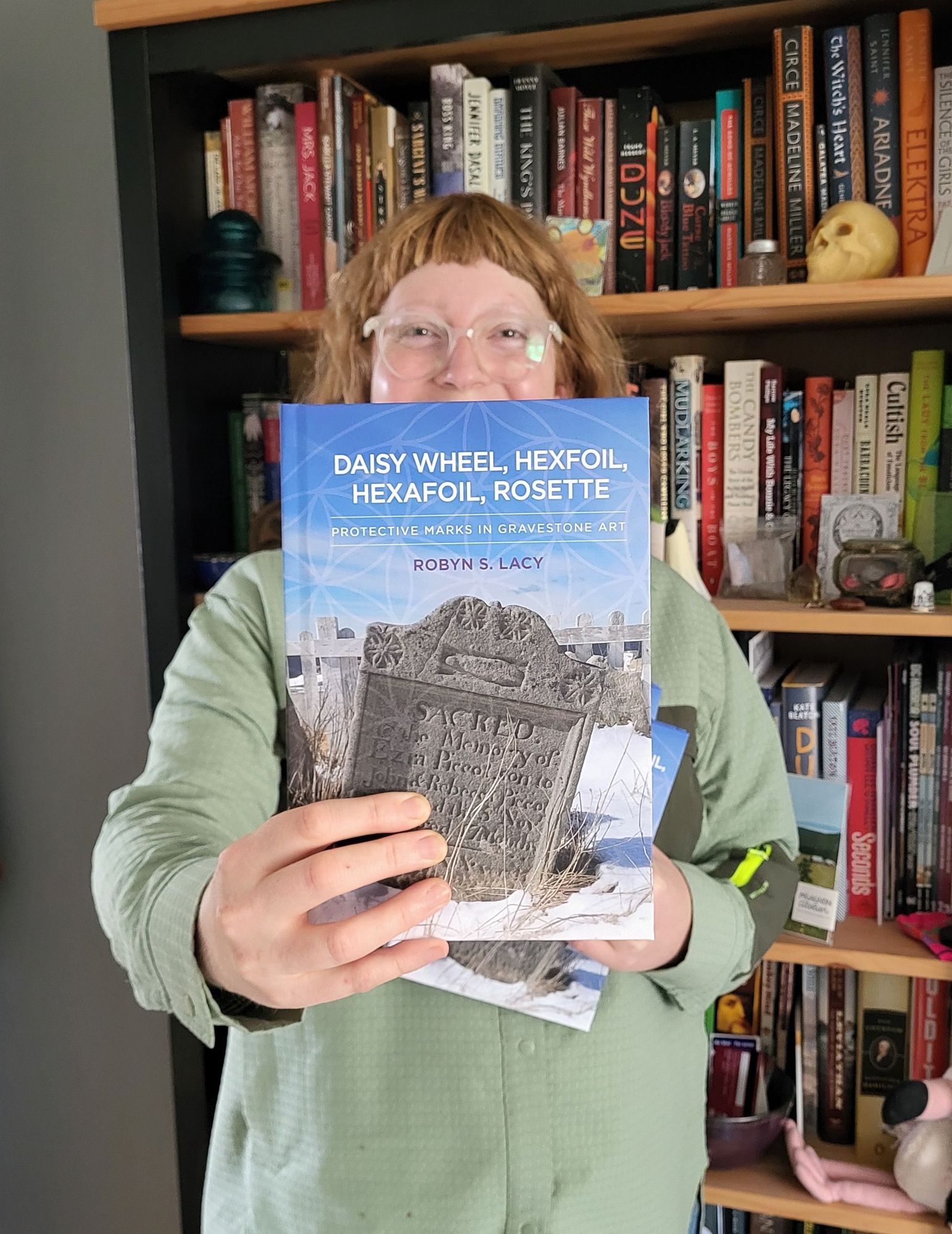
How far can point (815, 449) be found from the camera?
1.19m

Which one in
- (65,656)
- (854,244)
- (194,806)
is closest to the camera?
(194,806)

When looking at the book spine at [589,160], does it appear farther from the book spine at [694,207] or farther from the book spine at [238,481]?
the book spine at [238,481]

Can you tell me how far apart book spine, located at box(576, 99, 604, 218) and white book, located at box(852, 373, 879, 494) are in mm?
371

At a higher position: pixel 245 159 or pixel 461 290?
pixel 245 159

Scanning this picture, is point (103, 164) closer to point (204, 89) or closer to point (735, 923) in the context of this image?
point (204, 89)

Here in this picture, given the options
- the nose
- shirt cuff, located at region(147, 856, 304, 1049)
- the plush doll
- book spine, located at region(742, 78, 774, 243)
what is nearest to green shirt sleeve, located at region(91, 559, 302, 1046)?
shirt cuff, located at region(147, 856, 304, 1049)

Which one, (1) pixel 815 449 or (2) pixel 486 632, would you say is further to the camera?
(1) pixel 815 449

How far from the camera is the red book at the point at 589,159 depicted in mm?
1155

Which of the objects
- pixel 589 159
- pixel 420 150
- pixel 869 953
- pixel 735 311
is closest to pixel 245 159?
pixel 420 150

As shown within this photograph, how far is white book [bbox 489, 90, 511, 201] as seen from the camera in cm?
116

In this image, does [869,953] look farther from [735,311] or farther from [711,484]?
[735,311]

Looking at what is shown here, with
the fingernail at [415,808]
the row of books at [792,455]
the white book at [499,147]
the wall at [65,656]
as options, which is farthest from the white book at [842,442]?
the wall at [65,656]

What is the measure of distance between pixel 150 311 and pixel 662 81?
2.29 feet

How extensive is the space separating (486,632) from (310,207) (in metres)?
0.85
